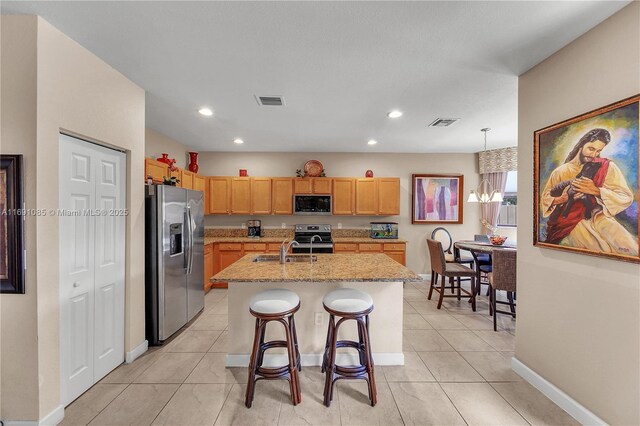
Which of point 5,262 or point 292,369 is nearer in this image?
point 5,262

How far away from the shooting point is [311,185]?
5.18 metres

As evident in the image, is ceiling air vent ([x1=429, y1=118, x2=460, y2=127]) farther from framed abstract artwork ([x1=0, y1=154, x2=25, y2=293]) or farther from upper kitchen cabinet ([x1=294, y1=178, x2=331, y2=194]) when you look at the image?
framed abstract artwork ([x1=0, y1=154, x2=25, y2=293])

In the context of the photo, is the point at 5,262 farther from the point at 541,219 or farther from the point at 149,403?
the point at 541,219

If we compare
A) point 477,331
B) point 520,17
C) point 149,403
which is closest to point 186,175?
point 149,403

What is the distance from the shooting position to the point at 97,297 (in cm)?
217

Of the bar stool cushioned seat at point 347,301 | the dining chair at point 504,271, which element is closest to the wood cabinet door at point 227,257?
the bar stool cushioned seat at point 347,301

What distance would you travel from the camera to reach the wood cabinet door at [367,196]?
522 centimetres

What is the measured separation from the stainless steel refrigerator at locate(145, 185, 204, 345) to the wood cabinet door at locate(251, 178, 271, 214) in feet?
5.95

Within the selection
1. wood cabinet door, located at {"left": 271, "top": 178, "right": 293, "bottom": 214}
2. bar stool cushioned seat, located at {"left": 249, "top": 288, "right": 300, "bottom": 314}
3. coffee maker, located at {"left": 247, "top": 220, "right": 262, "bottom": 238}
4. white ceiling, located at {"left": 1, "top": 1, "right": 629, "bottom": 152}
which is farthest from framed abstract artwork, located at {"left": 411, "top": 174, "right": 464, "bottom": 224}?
bar stool cushioned seat, located at {"left": 249, "top": 288, "right": 300, "bottom": 314}

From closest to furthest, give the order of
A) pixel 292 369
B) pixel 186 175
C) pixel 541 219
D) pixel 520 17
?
1. pixel 520 17
2. pixel 292 369
3. pixel 541 219
4. pixel 186 175

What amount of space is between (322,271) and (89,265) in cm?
184

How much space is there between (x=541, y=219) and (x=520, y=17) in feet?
4.65

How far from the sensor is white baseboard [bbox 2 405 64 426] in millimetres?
1674

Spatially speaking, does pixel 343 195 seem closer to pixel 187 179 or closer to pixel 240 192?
pixel 240 192
